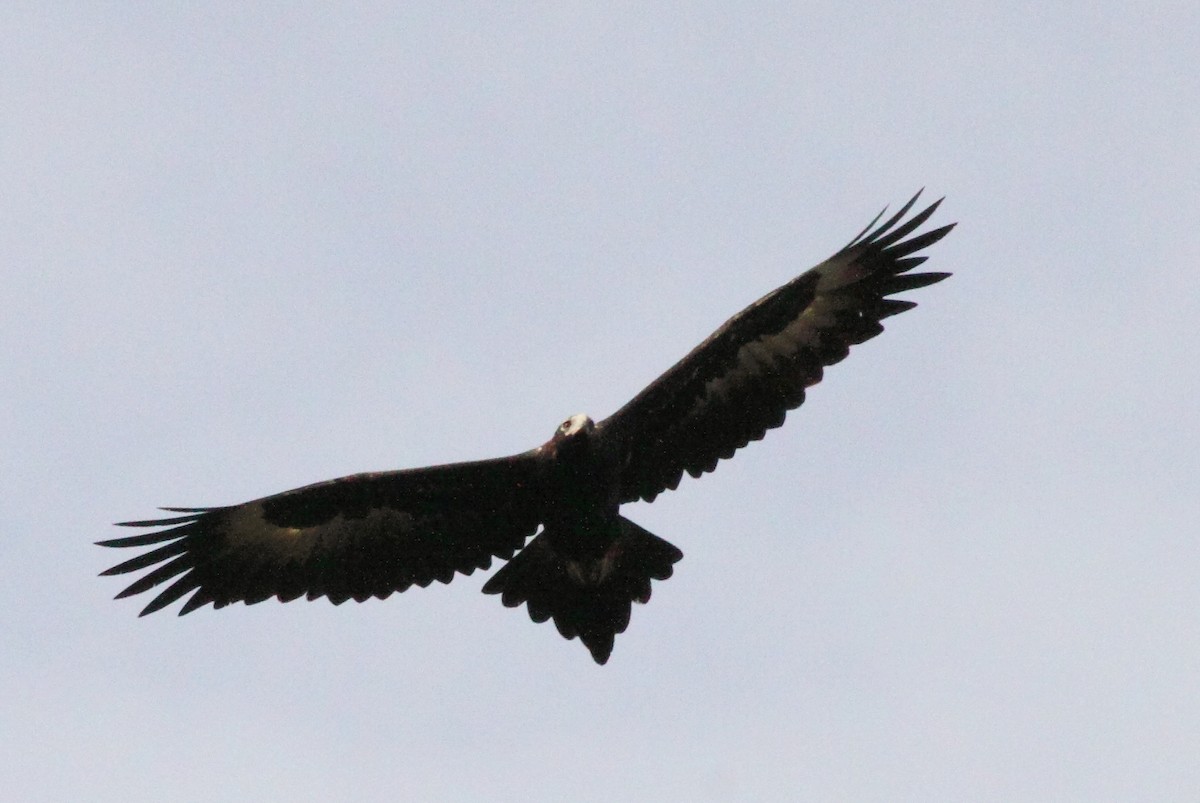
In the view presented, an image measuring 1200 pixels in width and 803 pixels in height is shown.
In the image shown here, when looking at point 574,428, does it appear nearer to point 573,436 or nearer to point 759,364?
point 573,436

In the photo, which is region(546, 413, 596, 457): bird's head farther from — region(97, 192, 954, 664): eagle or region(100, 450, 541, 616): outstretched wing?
region(100, 450, 541, 616): outstretched wing

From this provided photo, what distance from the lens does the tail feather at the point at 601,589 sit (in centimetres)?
1378

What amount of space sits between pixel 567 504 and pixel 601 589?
705 mm

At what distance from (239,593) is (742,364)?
3.82 m

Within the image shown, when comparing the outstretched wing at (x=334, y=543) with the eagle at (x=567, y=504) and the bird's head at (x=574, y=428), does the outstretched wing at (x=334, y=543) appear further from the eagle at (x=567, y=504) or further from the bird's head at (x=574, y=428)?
the bird's head at (x=574, y=428)

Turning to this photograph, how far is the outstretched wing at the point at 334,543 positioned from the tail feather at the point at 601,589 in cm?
45

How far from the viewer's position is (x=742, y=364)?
13906 millimetres

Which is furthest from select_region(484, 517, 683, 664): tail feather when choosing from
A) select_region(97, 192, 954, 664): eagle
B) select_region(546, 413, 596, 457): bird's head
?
select_region(546, 413, 596, 457): bird's head

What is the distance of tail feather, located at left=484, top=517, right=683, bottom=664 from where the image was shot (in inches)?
543

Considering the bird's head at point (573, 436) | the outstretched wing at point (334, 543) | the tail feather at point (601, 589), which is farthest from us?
the outstretched wing at point (334, 543)

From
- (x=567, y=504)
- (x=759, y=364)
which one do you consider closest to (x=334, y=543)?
(x=567, y=504)

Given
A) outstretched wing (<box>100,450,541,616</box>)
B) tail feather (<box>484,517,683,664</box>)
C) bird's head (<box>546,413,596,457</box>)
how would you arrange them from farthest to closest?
outstretched wing (<box>100,450,541,616</box>) → tail feather (<box>484,517,683,664</box>) → bird's head (<box>546,413,596,457</box>)

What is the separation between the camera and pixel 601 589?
13.8 m

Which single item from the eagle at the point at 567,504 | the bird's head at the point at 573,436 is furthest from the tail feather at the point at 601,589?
the bird's head at the point at 573,436
